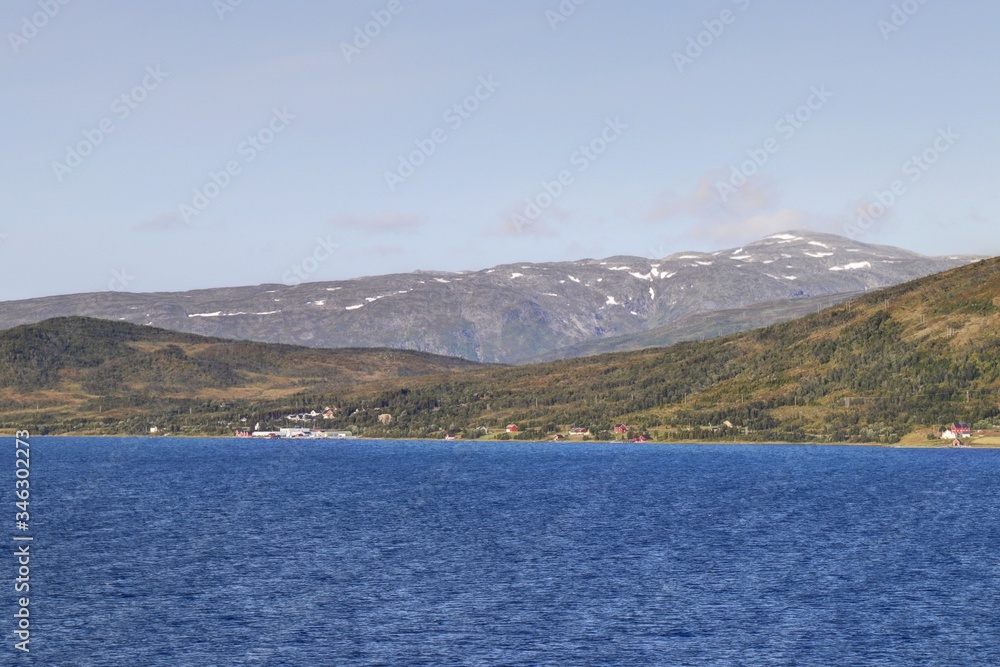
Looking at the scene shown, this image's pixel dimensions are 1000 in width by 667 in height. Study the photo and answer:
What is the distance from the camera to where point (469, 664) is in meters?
69.7

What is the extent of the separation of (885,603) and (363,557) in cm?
4869

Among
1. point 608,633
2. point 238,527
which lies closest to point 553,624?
point 608,633

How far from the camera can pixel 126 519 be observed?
5581 inches

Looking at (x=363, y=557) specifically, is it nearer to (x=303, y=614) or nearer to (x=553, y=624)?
(x=303, y=614)

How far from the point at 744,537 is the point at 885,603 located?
121ft

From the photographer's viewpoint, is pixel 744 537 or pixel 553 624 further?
pixel 744 537

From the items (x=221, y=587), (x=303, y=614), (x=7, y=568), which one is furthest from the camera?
(x=7, y=568)

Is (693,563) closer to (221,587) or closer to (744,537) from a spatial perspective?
(744,537)

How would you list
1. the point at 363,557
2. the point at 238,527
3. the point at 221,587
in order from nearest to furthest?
the point at 221,587
the point at 363,557
the point at 238,527

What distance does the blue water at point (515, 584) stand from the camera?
242ft

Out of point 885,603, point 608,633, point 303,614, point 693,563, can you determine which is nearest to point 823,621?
point 885,603

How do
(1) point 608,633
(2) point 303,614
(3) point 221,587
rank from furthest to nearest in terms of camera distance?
(3) point 221,587
(2) point 303,614
(1) point 608,633

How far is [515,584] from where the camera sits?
312ft

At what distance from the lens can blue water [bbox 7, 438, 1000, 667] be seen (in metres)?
73.7
